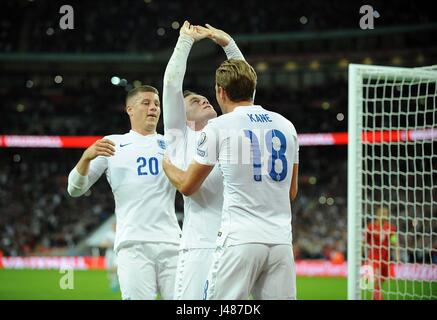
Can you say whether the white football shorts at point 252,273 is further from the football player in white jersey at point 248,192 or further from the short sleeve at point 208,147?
the short sleeve at point 208,147

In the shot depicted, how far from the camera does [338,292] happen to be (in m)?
14.2

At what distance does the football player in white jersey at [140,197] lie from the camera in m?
5.00

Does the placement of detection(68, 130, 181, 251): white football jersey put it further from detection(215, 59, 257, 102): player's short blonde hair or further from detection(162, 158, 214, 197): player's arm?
detection(215, 59, 257, 102): player's short blonde hair

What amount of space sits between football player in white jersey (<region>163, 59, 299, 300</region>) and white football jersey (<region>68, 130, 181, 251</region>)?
4.34ft

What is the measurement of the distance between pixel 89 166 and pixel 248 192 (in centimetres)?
185

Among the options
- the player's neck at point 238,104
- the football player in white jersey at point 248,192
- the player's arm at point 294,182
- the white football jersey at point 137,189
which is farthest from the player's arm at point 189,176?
the white football jersey at point 137,189

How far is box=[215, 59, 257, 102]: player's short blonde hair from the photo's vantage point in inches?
153

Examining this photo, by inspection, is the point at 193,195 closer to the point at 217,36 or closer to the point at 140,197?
the point at 140,197

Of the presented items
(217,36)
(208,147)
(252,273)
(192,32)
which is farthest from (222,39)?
(252,273)

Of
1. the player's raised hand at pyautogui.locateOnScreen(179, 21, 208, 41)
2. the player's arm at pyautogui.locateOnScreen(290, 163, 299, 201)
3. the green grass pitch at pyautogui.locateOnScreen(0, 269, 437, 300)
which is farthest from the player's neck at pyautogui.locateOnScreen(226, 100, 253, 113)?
the green grass pitch at pyautogui.locateOnScreen(0, 269, 437, 300)

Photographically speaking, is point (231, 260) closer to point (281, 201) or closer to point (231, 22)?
point (281, 201)

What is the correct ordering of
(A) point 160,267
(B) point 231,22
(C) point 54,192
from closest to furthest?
(A) point 160,267
(C) point 54,192
(B) point 231,22
